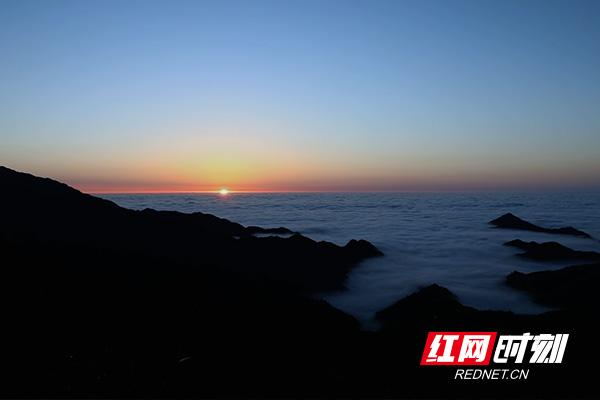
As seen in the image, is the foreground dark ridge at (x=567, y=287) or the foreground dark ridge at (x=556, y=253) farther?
the foreground dark ridge at (x=556, y=253)

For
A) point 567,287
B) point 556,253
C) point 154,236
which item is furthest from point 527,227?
point 154,236

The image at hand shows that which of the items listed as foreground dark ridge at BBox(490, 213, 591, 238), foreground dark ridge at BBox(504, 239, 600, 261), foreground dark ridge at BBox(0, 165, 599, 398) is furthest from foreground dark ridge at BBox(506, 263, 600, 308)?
foreground dark ridge at BBox(490, 213, 591, 238)

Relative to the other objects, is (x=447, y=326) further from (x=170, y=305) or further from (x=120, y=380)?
(x=120, y=380)

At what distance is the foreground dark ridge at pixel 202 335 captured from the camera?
269 inches

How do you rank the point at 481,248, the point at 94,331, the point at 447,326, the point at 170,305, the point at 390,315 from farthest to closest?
the point at 481,248, the point at 390,315, the point at 447,326, the point at 170,305, the point at 94,331

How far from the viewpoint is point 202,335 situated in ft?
29.3

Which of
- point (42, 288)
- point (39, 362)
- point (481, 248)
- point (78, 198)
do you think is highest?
point (78, 198)

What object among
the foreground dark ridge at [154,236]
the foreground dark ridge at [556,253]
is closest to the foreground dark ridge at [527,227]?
the foreground dark ridge at [556,253]

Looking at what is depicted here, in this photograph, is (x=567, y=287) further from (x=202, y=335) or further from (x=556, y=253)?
(x=202, y=335)

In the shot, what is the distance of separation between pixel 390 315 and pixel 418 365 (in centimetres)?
649

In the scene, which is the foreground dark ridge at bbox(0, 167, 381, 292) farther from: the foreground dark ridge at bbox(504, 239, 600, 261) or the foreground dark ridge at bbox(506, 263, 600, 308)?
the foreground dark ridge at bbox(504, 239, 600, 261)

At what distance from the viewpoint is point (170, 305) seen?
10.1 meters

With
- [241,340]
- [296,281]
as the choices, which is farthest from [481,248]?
[241,340]

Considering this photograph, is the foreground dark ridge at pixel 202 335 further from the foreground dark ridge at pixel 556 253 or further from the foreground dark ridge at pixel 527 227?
the foreground dark ridge at pixel 527 227
